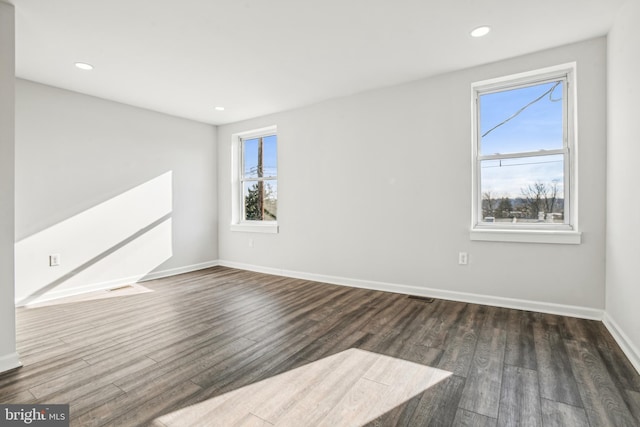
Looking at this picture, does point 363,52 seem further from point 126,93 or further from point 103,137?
point 103,137

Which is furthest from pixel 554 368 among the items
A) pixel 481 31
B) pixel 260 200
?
Answer: pixel 260 200

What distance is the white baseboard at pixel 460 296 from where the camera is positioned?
2887 millimetres

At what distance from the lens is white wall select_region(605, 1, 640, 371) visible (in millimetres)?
2107

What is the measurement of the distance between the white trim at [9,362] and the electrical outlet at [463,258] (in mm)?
3860

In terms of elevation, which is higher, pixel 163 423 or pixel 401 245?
pixel 401 245

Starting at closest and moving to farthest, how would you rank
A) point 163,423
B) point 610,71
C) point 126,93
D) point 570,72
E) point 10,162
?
point 163,423 → point 10,162 → point 610,71 → point 570,72 → point 126,93

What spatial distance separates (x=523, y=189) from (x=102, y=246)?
202 inches

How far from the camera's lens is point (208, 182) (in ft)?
18.1

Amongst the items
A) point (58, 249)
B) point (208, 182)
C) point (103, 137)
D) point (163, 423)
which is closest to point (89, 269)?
point (58, 249)

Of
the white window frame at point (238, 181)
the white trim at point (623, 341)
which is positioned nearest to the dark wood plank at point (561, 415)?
the white trim at point (623, 341)

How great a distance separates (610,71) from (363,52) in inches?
83.6

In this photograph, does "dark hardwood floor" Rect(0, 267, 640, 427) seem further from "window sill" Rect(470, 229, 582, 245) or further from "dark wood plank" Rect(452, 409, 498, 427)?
"window sill" Rect(470, 229, 582, 245)

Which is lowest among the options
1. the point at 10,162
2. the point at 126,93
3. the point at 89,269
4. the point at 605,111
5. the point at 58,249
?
the point at 89,269

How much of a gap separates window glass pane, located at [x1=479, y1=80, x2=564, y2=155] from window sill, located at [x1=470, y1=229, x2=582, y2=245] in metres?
0.85
